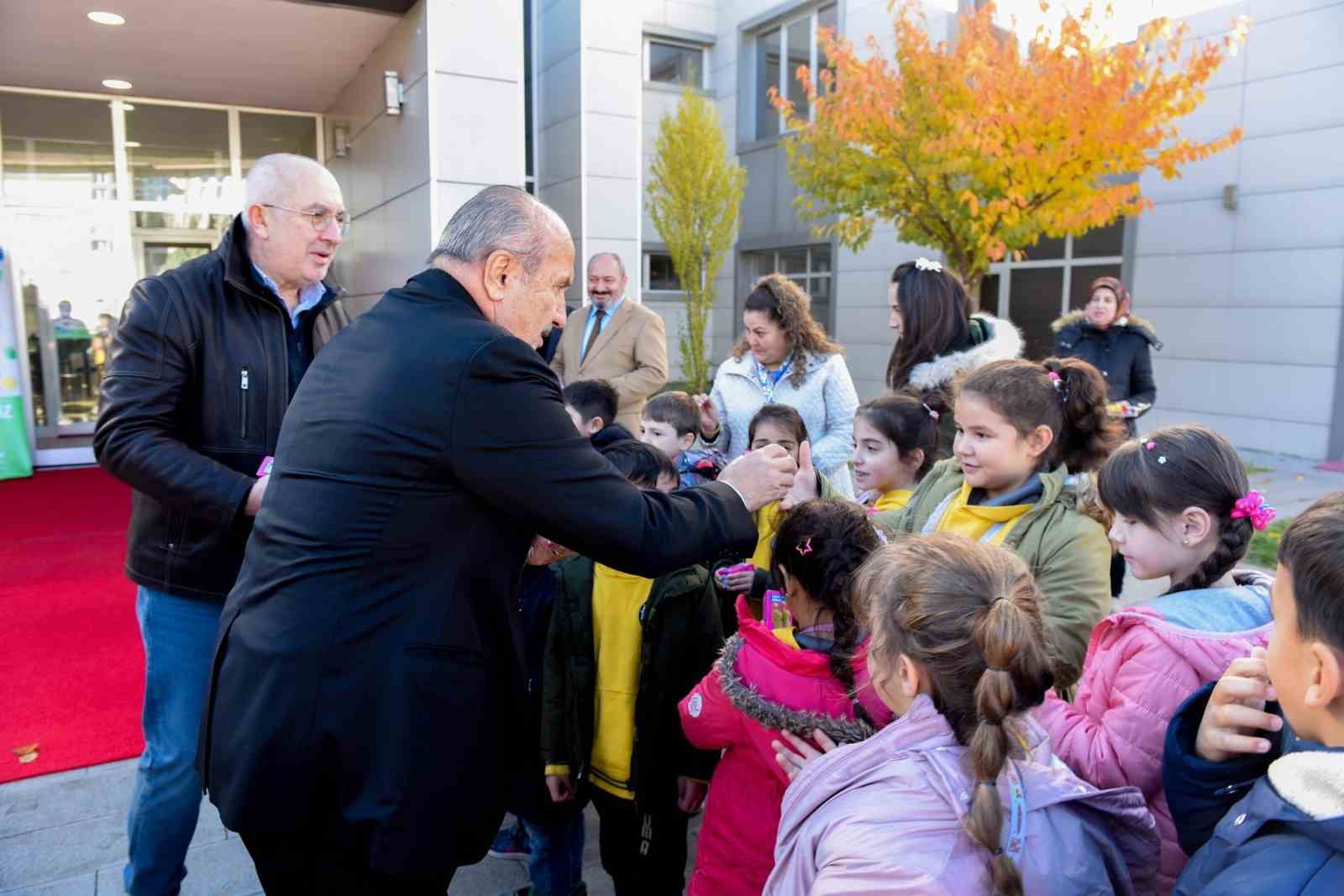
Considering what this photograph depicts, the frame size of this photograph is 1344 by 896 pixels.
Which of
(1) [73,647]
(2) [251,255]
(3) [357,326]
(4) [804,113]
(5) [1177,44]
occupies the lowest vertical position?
(1) [73,647]

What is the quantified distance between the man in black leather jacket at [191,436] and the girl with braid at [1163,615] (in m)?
1.97

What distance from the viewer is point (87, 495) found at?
7.96m

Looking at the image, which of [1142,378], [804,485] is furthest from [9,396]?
[1142,378]

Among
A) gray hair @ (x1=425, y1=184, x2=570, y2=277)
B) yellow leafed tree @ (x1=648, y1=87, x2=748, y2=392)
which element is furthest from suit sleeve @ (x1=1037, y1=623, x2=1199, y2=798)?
yellow leafed tree @ (x1=648, y1=87, x2=748, y2=392)

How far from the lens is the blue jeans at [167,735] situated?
2387 mm

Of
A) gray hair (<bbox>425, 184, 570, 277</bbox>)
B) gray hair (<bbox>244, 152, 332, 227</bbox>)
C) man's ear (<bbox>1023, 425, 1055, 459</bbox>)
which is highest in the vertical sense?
gray hair (<bbox>244, 152, 332, 227</bbox>)

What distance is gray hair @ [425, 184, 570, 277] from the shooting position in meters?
1.76

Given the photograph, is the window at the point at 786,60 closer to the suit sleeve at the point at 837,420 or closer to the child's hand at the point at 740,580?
the suit sleeve at the point at 837,420

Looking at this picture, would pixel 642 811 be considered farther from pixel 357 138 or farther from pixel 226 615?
pixel 357 138

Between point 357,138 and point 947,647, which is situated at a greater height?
point 357,138

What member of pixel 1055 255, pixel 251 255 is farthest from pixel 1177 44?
pixel 251 255

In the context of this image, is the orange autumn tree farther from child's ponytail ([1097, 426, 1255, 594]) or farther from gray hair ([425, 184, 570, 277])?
gray hair ([425, 184, 570, 277])

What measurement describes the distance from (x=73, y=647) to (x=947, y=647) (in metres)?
4.90

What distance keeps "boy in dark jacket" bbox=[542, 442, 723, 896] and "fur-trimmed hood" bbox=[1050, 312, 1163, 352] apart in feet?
14.6
